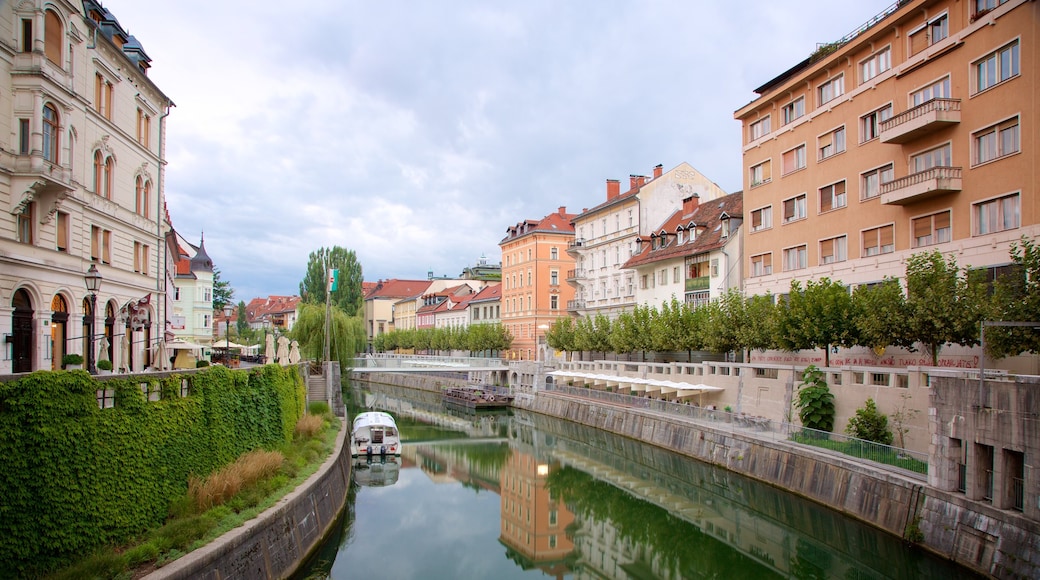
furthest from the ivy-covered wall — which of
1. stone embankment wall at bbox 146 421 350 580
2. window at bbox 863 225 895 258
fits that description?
window at bbox 863 225 895 258

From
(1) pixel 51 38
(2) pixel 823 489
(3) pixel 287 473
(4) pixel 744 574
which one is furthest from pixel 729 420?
(1) pixel 51 38

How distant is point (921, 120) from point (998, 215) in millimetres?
4228

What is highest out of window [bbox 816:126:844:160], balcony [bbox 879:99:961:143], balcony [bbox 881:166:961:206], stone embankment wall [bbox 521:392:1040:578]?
window [bbox 816:126:844:160]

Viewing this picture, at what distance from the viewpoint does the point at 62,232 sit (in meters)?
21.2

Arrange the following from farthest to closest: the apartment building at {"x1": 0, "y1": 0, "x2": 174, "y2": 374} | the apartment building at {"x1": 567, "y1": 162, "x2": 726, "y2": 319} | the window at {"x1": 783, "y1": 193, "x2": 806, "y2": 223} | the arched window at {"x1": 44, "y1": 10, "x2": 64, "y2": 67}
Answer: the apartment building at {"x1": 567, "y1": 162, "x2": 726, "y2": 319}
the window at {"x1": 783, "y1": 193, "x2": 806, "y2": 223}
the arched window at {"x1": 44, "y1": 10, "x2": 64, "y2": 67}
the apartment building at {"x1": 0, "y1": 0, "x2": 174, "y2": 374}

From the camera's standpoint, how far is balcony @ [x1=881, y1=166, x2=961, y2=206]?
79.3ft

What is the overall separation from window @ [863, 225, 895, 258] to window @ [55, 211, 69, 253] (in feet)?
94.0

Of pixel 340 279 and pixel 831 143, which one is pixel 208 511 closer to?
pixel 831 143

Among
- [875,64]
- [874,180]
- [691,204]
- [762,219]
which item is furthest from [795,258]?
[691,204]

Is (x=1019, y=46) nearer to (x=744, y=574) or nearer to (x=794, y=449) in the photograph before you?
(x=794, y=449)

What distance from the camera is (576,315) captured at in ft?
203

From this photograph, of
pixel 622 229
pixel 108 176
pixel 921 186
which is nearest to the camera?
pixel 108 176

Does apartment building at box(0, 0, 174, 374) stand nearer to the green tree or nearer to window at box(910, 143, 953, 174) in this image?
the green tree

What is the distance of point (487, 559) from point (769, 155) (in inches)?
988
